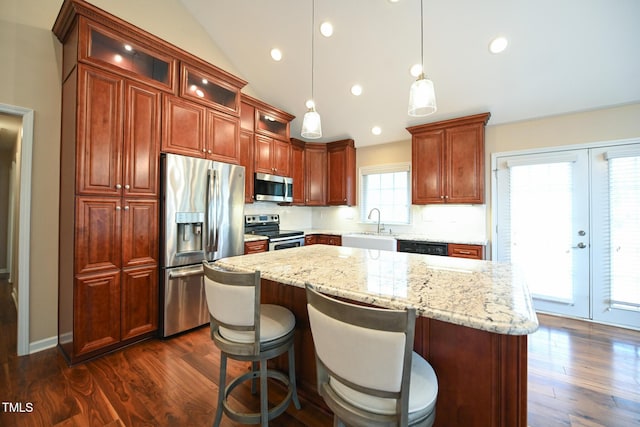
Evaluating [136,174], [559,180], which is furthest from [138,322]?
[559,180]

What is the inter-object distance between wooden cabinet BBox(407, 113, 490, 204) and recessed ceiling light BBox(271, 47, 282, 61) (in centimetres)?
214

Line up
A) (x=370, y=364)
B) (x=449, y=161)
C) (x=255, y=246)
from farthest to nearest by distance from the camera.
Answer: (x=449, y=161), (x=255, y=246), (x=370, y=364)

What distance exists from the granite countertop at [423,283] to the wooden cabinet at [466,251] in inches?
66.8

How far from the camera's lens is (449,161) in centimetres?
377

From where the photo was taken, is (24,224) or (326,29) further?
(326,29)

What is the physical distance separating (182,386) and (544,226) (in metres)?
4.23

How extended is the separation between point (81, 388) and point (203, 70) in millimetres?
3108

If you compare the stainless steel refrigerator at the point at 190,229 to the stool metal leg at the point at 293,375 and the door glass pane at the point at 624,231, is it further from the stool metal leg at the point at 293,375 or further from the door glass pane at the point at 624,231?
the door glass pane at the point at 624,231

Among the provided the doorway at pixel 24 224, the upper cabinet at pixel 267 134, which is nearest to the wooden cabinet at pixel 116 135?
the doorway at pixel 24 224

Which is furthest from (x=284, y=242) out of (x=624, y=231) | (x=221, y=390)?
(x=624, y=231)

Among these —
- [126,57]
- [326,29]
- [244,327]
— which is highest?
[326,29]

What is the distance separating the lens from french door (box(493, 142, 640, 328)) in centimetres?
296

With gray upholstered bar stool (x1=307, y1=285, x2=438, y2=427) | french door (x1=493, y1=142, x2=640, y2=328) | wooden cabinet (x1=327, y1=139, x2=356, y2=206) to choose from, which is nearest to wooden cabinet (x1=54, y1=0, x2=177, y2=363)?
gray upholstered bar stool (x1=307, y1=285, x2=438, y2=427)

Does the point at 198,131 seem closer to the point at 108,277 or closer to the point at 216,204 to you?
the point at 216,204
